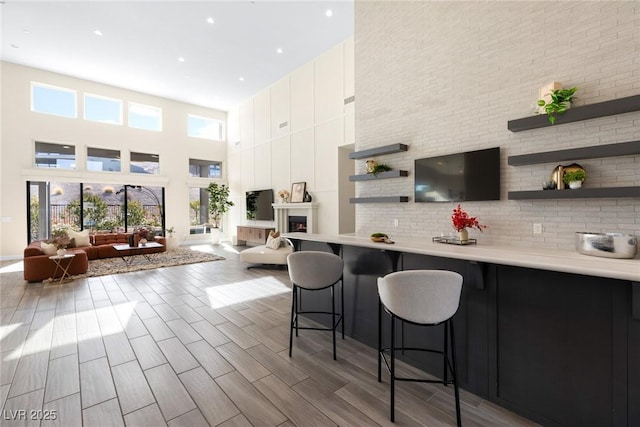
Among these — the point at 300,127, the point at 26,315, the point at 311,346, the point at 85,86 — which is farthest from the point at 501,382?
the point at 85,86

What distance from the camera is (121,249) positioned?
6.55 metres

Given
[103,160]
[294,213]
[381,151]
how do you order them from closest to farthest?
[381,151], [294,213], [103,160]

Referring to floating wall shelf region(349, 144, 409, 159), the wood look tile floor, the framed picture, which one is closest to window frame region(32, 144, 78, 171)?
the wood look tile floor

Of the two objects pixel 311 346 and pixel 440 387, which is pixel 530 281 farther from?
pixel 311 346

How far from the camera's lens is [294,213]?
303 inches

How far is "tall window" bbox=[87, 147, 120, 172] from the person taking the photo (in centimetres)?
855

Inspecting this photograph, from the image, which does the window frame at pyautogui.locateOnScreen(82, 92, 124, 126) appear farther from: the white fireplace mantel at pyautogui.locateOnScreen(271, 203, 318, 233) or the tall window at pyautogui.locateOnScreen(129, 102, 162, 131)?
the white fireplace mantel at pyautogui.locateOnScreen(271, 203, 318, 233)

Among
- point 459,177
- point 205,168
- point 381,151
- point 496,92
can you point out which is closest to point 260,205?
point 205,168

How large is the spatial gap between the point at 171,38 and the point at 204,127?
479 cm

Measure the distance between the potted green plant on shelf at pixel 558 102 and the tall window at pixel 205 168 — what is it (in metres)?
10.4

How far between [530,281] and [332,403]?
1567 millimetres

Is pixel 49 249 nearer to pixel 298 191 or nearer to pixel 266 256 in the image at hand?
pixel 266 256

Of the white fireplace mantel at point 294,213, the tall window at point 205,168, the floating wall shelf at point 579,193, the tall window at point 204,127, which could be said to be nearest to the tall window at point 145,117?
the tall window at point 204,127

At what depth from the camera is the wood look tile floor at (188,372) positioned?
1.86 meters
